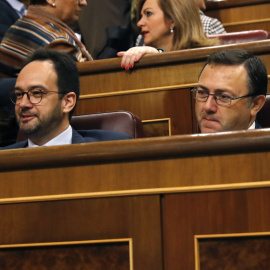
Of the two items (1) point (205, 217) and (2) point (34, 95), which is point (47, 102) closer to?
(2) point (34, 95)

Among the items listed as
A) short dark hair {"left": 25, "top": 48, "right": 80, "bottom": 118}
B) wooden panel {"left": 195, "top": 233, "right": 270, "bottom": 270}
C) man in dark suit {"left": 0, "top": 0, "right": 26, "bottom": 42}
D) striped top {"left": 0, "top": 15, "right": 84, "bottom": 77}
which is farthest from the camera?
man in dark suit {"left": 0, "top": 0, "right": 26, "bottom": 42}

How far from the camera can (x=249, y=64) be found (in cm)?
76

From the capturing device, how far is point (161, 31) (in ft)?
3.59

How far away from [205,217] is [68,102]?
0.41m

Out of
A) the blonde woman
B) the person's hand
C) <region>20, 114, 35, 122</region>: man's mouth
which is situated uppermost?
the blonde woman

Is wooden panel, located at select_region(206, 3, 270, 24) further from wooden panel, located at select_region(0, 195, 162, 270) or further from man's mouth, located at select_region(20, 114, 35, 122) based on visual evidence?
wooden panel, located at select_region(0, 195, 162, 270)

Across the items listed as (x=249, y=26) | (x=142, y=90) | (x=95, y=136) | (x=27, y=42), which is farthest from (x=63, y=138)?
(x=249, y=26)

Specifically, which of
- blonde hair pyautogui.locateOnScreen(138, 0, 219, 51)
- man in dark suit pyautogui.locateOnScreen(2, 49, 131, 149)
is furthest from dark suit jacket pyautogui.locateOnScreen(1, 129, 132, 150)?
blonde hair pyautogui.locateOnScreen(138, 0, 219, 51)

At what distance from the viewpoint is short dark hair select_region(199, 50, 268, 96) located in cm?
76

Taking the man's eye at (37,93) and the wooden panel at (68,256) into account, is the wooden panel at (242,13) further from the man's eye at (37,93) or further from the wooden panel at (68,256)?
the wooden panel at (68,256)

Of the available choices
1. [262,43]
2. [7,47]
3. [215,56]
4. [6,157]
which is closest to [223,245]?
[6,157]

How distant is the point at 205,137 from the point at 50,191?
134 millimetres

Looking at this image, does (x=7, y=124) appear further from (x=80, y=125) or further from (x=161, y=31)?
(x=161, y=31)

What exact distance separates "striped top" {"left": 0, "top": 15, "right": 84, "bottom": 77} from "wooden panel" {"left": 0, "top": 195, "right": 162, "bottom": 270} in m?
0.51
